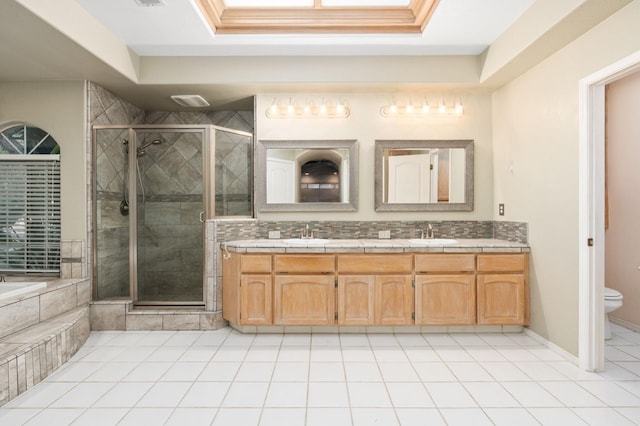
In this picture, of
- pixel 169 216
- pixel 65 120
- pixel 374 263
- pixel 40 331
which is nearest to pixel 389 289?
A: pixel 374 263

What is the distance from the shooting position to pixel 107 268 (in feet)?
11.5

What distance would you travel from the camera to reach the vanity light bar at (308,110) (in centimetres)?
365

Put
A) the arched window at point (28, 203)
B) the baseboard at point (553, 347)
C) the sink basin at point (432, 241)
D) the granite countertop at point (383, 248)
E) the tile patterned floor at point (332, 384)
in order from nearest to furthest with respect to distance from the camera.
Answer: the tile patterned floor at point (332, 384) → the baseboard at point (553, 347) → the granite countertop at point (383, 248) → the sink basin at point (432, 241) → the arched window at point (28, 203)

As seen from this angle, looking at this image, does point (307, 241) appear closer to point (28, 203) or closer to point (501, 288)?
point (501, 288)

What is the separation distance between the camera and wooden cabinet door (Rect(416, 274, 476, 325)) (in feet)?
10.3

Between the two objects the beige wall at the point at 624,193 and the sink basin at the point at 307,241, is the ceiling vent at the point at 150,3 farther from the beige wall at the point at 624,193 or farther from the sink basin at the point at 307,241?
the beige wall at the point at 624,193

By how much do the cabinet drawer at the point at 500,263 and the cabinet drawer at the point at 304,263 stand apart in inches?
50.3

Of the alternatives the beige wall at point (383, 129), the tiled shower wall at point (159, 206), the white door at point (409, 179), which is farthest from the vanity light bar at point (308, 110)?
the white door at point (409, 179)

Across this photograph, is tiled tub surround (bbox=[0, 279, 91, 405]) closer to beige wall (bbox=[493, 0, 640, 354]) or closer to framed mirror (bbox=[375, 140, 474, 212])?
framed mirror (bbox=[375, 140, 474, 212])

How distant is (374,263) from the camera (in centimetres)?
315

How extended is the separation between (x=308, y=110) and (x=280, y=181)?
762mm

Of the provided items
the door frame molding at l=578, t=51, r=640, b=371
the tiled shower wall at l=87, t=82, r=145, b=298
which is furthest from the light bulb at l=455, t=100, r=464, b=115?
the tiled shower wall at l=87, t=82, r=145, b=298

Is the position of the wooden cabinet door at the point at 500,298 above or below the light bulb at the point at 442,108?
below

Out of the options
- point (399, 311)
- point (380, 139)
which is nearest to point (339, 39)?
point (380, 139)
